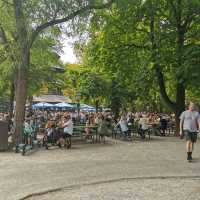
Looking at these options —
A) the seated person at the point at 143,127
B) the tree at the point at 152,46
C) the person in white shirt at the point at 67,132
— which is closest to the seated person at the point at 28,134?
the person in white shirt at the point at 67,132

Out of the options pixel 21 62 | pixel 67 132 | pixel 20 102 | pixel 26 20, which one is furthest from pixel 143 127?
pixel 26 20

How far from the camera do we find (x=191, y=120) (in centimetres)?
1605

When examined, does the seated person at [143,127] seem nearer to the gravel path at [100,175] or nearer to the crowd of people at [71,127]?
the crowd of people at [71,127]

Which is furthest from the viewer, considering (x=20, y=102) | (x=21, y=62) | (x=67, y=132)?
(x=67, y=132)

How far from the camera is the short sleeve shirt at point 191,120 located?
627 inches

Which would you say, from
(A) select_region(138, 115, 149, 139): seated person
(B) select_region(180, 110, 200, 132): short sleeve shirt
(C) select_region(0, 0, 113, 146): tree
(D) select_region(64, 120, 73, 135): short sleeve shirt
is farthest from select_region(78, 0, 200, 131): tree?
(B) select_region(180, 110, 200, 132): short sleeve shirt

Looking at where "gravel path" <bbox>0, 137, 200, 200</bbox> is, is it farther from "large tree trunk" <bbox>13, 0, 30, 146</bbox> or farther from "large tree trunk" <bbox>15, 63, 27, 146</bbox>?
"large tree trunk" <bbox>13, 0, 30, 146</bbox>

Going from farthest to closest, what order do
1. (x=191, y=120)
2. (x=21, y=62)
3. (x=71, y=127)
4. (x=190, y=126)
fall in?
1. (x=71, y=127)
2. (x=21, y=62)
3. (x=191, y=120)
4. (x=190, y=126)

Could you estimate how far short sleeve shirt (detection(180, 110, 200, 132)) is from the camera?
15938 mm

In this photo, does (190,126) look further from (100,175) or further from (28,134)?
(28,134)

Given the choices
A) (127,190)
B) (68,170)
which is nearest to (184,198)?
(127,190)

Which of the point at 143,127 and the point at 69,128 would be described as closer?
the point at 69,128

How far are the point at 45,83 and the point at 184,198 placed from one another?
89.5 feet

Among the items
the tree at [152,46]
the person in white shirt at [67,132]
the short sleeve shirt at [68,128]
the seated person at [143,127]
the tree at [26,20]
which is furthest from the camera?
the tree at [152,46]
